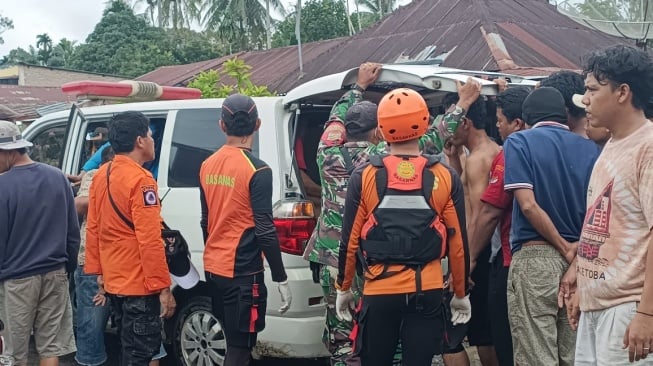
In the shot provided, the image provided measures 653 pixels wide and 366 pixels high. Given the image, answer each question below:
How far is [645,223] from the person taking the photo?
260 centimetres

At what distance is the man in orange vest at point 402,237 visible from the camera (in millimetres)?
3371

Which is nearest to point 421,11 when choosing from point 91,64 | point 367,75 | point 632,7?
point 632,7

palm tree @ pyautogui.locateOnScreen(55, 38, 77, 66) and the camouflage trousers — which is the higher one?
palm tree @ pyautogui.locateOnScreen(55, 38, 77, 66)

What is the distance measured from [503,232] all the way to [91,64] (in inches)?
1456

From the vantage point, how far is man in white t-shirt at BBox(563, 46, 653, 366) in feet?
8.40

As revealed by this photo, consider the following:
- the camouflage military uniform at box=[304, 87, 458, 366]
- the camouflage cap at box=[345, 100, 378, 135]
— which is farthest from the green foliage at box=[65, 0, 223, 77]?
the camouflage cap at box=[345, 100, 378, 135]

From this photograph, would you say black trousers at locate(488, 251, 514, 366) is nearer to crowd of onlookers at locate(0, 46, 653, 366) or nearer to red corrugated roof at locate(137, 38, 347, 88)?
crowd of onlookers at locate(0, 46, 653, 366)

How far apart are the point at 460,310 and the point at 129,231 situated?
6.83 feet

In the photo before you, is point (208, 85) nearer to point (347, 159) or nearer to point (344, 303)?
point (347, 159)

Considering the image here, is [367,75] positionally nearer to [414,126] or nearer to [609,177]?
[414,126]

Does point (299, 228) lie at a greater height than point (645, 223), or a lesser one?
lesser

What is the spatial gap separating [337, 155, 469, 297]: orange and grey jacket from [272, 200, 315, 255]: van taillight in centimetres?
96

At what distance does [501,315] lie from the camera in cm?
399

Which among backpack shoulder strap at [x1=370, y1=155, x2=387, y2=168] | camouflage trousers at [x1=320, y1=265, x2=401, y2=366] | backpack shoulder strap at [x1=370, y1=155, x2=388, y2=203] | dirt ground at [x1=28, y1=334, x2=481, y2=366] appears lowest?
dirt ground at [x1=28, y1=334, x2=481, y2=366]
